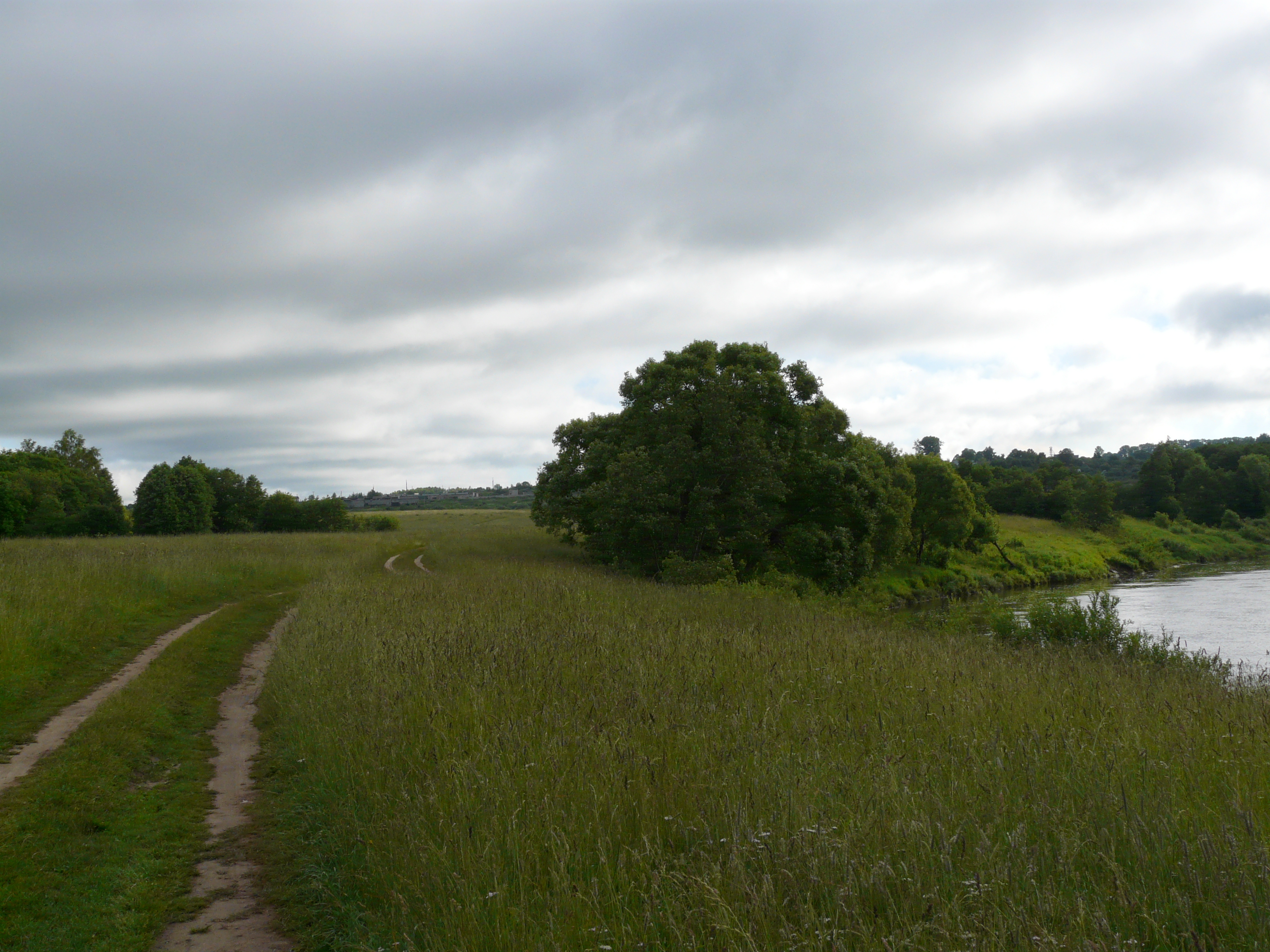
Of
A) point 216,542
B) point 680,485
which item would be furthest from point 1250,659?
point 216,542

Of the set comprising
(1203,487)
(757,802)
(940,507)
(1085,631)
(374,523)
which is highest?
(1203,487)

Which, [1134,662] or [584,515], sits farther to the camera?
[584,515]

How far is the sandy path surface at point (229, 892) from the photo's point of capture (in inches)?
200

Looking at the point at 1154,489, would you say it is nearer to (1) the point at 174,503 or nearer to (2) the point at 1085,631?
(2) the point at 1085,631

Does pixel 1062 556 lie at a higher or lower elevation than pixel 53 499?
lower

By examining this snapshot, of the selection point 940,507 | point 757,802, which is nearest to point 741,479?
point 757,802

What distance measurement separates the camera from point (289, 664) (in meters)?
12.0

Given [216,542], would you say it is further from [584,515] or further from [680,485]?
[680,485]

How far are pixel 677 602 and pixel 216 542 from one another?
34450 mm

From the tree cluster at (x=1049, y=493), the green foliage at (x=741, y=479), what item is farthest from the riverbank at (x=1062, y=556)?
the green foliage at (x=741, y=479)

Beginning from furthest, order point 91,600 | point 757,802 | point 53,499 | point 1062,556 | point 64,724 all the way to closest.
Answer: point 53,499, point 1062,556, point 91,600, point 64,724, point 757,802

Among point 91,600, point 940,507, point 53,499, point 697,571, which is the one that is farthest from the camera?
point 53,499

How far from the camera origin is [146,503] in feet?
250

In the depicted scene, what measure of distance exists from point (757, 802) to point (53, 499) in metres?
87.4
